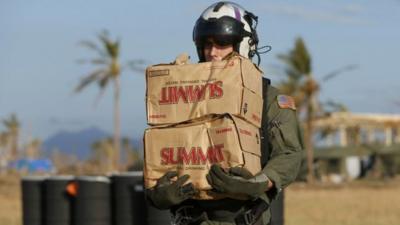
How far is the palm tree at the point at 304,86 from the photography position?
144 feet

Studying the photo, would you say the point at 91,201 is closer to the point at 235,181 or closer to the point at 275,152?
the point at 275,152

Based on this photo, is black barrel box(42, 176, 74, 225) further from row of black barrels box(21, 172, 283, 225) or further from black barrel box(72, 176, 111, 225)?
black barrel box(72, 176, 111, 225)

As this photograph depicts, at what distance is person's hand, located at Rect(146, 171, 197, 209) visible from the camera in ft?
13.8

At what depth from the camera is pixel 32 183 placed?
40.4ft

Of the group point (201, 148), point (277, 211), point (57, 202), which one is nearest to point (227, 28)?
point (201, 148)

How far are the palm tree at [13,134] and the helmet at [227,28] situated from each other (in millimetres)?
54274

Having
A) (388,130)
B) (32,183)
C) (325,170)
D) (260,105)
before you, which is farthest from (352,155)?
(260,105)

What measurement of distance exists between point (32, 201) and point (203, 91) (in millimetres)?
8340

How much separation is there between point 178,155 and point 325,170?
175ft

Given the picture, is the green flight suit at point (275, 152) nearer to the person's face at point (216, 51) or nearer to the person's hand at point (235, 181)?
the person's hand at point (235, 181)

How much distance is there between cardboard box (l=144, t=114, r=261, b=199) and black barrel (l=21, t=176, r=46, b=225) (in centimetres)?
803

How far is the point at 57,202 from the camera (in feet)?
38.5

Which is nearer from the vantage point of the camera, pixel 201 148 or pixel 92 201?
pixel 201 148

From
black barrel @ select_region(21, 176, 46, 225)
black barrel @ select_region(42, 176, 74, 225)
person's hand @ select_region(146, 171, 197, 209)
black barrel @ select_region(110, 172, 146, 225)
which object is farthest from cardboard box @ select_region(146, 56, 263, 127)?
black barrel @ select_region(21, 176, 46, 225)
